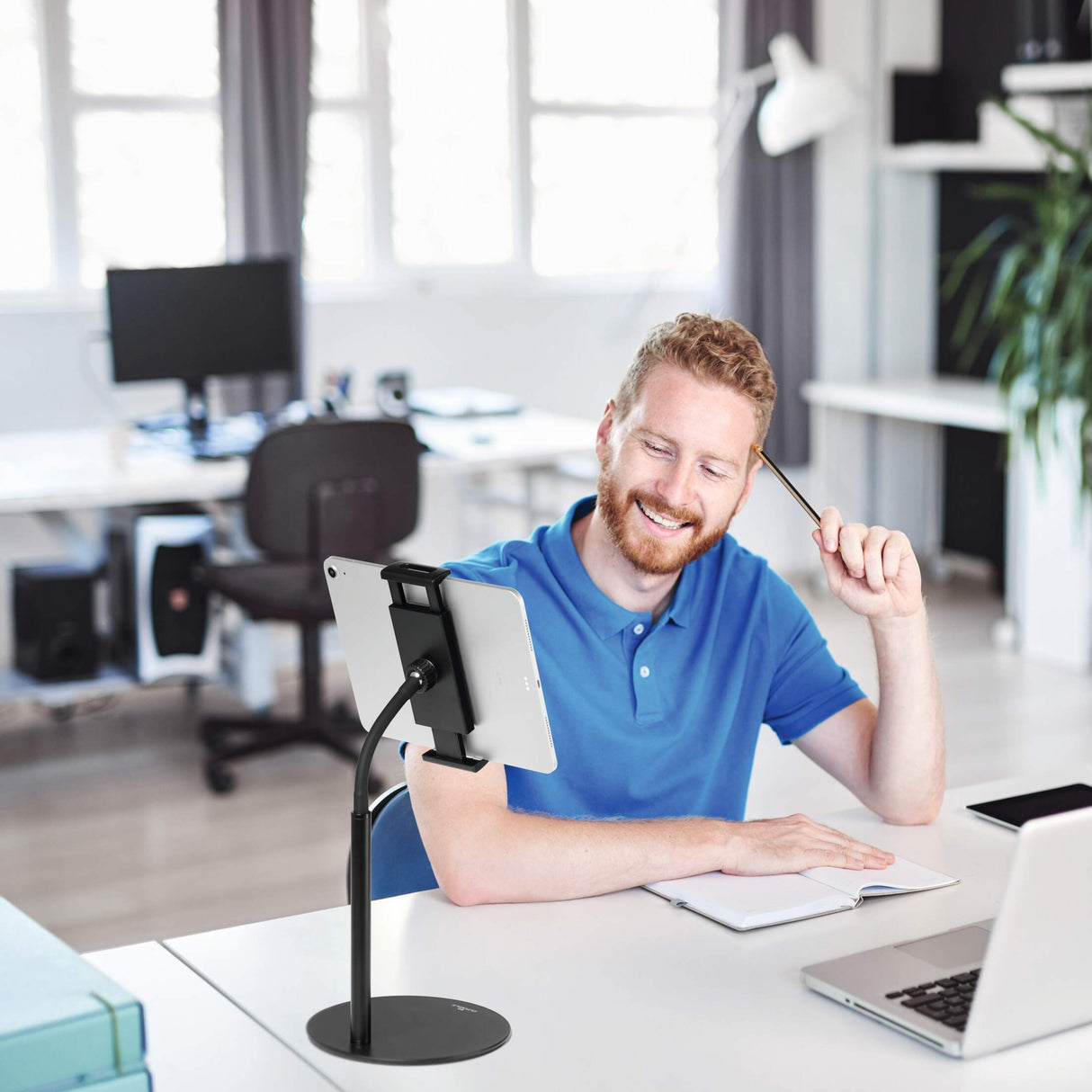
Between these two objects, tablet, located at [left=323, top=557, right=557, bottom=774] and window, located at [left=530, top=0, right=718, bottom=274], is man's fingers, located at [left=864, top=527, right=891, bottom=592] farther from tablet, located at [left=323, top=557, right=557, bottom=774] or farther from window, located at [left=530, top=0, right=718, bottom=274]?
window, located at [left=530, top=0, right=718, bottom=274]

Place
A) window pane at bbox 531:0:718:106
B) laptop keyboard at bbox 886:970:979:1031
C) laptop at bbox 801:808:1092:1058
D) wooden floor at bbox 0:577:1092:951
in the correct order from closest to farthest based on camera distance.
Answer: laptop at bbox 801:808:1092:1058 < laptop keyboard at bbox 886:970:979:1031 < wooden floor at bbox 0:577:1092:951 < window pane at bbox 531:0:718:106

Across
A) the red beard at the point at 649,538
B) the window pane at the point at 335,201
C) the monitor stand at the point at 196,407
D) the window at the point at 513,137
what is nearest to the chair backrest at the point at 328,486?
the monitor stand at the point at 196,407

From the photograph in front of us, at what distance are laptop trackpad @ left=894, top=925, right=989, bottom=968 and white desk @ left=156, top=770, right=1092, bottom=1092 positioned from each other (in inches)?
1.4

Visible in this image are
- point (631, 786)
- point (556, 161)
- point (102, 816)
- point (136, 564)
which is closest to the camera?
point (631, 786)

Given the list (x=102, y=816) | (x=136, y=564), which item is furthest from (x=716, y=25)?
(x=102, y=816)

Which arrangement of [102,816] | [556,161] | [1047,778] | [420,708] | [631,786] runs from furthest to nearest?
[556,161], [102,816], [1047,778], [631,786], [420,708]

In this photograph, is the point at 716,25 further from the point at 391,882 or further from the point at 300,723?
the point at 391,882

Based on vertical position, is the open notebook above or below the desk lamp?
below

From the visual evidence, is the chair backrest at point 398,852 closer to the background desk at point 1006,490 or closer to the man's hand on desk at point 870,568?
the man's hand on desk at point 870,568

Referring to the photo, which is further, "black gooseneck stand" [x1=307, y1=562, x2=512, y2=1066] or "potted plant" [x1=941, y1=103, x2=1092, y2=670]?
"potted plant" [x1=941, y1=103, x2=1092, y2=670]

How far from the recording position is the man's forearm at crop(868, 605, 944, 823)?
1.73 meters

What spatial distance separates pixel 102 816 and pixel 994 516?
341 cm

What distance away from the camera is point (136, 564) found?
3.88 m

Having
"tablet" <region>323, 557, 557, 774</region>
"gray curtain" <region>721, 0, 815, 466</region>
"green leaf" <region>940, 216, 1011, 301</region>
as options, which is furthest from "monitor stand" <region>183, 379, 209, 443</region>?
"tablet" <region>323, 557, 557, 774</region>
